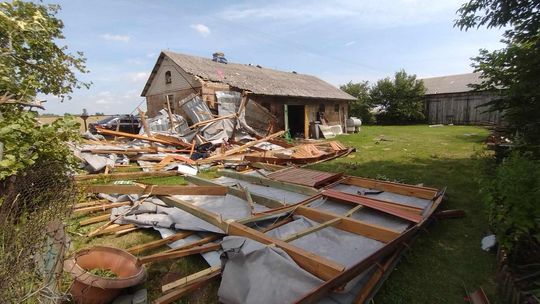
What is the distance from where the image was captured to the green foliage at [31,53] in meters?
3.20

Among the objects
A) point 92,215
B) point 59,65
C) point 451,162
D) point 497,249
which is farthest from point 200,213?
point 451,162

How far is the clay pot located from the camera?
271cm

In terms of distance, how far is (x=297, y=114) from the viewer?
2177 cm

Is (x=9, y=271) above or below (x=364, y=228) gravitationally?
above

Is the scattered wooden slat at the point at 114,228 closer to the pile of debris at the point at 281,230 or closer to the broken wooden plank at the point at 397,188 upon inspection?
the pile of debris at the point at 281,230

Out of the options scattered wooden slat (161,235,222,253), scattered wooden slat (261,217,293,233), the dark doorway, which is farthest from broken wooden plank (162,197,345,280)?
the dark doorway

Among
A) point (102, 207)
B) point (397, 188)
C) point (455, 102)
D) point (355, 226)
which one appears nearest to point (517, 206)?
point (355, 226)

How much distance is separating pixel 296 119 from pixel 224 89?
7568mm

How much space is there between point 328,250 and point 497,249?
2.34 m

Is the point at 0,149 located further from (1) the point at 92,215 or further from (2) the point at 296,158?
(2) the point at 296,158

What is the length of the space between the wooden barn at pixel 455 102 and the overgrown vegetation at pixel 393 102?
116 cm

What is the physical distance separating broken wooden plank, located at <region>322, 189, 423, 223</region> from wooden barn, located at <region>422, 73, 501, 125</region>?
27791 millimetres

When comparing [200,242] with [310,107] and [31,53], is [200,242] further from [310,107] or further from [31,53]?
[310,107]

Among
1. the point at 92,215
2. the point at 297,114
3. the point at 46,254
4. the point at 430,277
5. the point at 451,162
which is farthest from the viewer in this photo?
the point at 297,114
